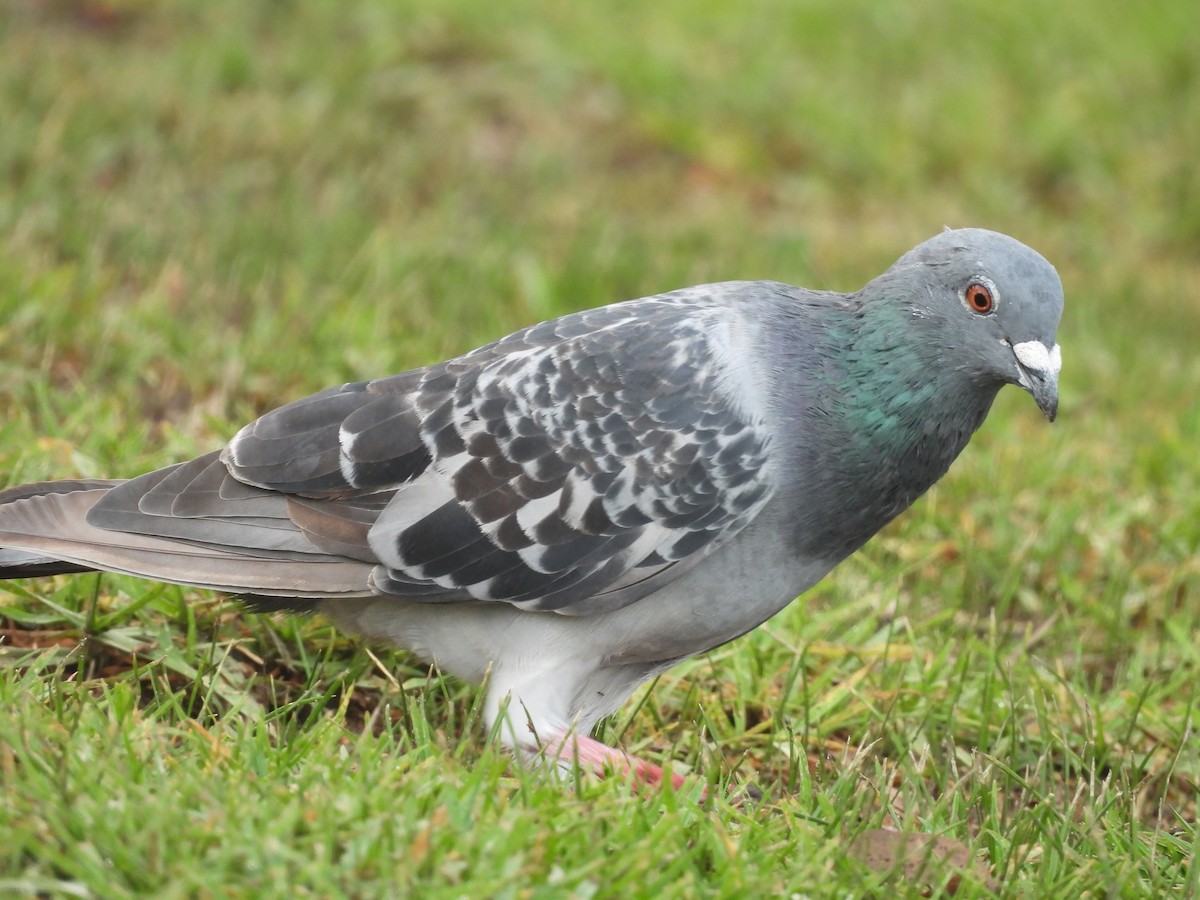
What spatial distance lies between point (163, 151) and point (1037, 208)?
5812mm

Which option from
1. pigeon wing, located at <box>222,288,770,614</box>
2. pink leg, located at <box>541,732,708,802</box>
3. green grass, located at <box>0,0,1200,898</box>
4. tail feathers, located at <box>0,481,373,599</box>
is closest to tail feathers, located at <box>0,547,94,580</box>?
tail feathers, located at <box>0,481,373,599</box>

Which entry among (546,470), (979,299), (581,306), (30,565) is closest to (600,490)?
(546,470)

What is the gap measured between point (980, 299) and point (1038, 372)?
0.22 m

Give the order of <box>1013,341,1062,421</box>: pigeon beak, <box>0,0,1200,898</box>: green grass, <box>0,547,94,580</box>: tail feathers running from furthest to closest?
<box>0,547,94,580</box>: tail feathers < <box>1013,341,1062,421</box>: pigeon beak < <box>0,0,1200,898</box>: green grass

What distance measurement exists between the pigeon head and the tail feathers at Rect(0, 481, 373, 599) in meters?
1.51

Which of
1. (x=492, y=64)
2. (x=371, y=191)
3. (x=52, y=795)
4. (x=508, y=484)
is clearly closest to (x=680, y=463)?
(x=508, y=484)

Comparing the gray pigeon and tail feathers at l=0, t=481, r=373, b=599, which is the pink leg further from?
tail feathers at l=0, t=481, r=373, b=599

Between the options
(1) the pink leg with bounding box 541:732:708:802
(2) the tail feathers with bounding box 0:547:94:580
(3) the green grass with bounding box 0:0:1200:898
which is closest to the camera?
(3) the green grass with bounding box 0:0:1200:898

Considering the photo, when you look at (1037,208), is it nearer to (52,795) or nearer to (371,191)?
(371,191)

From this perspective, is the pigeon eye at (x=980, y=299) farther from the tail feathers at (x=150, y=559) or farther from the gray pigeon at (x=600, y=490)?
the tail feathers at (x=150, y=559)

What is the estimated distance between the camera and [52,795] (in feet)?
8.11

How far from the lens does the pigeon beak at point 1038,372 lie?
318 centimetres

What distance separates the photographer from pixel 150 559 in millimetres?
3281

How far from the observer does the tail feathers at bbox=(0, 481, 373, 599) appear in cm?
324
